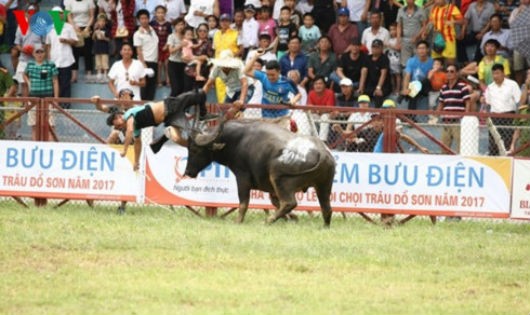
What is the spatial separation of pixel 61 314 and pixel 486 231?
29.3ft

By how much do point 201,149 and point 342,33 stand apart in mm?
7577

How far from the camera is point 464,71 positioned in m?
27.2

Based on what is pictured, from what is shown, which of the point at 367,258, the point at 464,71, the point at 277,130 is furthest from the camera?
the point at 464,71

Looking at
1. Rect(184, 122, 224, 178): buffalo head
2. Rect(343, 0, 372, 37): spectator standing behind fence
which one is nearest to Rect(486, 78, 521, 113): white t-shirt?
Rect(343, 0, 372, 37): spectator standing behind fence

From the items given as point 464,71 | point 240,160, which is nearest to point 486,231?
point 240,160

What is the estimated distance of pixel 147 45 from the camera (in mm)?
29438

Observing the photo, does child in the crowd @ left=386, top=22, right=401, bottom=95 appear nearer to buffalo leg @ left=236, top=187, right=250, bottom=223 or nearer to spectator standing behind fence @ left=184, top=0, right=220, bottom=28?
spectator standing behind fence @ left=184, top=0, right=220, bottom=28

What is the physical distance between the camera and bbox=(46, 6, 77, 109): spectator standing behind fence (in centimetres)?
2969

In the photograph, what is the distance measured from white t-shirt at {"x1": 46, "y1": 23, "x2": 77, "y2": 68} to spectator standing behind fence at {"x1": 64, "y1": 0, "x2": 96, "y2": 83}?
1.09ft

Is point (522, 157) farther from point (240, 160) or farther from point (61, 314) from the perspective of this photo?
point (61, 314)

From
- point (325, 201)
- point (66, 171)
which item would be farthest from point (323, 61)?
point (325, 201)

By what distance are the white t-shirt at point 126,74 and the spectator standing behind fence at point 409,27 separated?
477 centimetres

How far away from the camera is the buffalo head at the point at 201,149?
21.6 metres

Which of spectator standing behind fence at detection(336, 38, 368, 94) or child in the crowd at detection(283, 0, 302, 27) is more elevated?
child in the crowd at detection(283, 0, 302, 27)
